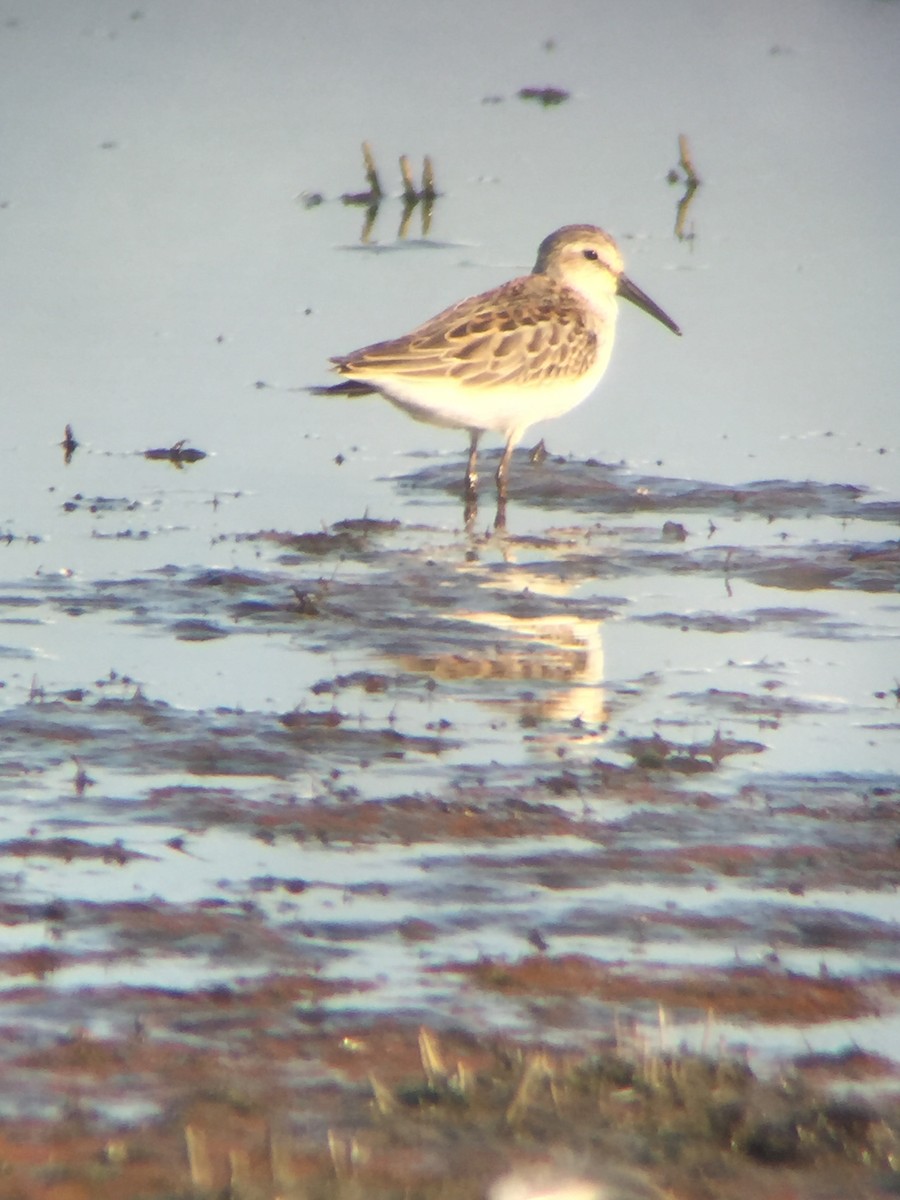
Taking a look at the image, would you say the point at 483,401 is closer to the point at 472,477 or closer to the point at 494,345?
the point at 494,345

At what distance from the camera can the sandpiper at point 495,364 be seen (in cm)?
1105

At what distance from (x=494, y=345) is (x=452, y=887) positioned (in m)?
6.03

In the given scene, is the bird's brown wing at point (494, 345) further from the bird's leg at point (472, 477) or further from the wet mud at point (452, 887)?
the wet mud at point (452, 887)

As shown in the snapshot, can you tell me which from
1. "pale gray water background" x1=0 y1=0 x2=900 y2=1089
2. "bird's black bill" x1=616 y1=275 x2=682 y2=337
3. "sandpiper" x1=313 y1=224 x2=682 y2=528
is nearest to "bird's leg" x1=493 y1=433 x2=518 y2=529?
"sandpiper" x1=313 y1=224 x2=682 y2=528

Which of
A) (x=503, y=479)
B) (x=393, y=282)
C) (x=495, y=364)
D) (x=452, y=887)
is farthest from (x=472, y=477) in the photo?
(x=452, y=887)

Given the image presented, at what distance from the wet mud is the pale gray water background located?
0.07m

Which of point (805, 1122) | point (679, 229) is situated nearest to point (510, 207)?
point (679, 229)

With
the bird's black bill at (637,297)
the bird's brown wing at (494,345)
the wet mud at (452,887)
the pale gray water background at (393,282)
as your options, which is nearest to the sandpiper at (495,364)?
the bird's brown wing at (494,345)

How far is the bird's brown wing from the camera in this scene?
11.0 meters

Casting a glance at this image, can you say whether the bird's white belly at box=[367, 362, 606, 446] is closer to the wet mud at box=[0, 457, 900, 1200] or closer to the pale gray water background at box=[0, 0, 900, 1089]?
the pale gray water background at box=[0, 0, 900, 1089]

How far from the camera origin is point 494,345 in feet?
37.4

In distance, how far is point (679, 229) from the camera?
61.5 feet

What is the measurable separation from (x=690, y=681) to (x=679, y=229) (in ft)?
37.3

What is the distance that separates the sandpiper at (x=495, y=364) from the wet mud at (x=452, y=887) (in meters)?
1.62
